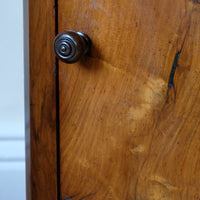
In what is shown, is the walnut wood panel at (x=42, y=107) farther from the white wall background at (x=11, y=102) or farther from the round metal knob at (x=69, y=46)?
the white wall background at (x=11, y=102)

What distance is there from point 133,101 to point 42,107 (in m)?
0.10

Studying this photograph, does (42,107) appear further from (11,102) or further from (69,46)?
(11,102)

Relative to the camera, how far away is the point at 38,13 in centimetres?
27

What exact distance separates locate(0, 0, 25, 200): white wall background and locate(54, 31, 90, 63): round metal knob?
403mm

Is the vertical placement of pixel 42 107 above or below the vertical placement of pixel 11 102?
above

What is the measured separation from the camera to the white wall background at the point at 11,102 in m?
0.60

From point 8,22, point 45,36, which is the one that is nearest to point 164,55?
point 45,36

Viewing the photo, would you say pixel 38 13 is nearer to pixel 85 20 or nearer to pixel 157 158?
pixel 85 20

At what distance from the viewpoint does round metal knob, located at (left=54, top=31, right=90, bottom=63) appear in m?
0.24

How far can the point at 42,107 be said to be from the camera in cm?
28

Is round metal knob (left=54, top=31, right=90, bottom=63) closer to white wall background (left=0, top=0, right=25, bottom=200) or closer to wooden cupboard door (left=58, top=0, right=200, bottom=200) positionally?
wooden cupboard door (left=58, top=0, right=200, bottom=200)

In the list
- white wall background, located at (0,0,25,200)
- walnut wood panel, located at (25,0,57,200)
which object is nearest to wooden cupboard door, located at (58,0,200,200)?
walnut wood panel, located at (25,0,57,200)

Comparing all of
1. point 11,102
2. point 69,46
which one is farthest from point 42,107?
point 11,102

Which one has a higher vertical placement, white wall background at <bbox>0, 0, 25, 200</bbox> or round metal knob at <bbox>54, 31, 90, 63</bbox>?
round metal knob at <bbox>54, 31, 90, 63</bbox>
